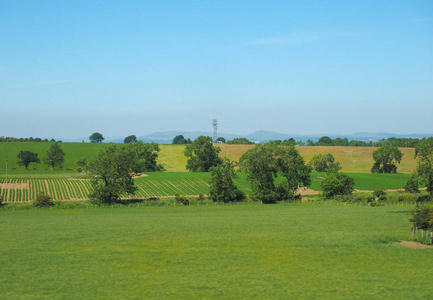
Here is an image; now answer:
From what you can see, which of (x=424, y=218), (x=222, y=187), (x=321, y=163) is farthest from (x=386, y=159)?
(x=424, y=218)

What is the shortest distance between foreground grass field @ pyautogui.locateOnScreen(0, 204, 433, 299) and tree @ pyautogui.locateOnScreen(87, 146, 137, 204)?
31821 mm

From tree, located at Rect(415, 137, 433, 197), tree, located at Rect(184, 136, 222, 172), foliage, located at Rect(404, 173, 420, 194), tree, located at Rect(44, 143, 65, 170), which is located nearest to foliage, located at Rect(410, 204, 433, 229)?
tree, located at Rect(415, 137, 433, 197)

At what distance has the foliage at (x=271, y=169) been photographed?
87.6 metres

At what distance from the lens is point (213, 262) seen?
29.8 meters

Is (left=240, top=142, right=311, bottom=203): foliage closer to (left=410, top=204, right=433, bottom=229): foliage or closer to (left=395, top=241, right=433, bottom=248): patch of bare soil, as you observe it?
(left=410, top=204, right=433, bottom=229): foliage

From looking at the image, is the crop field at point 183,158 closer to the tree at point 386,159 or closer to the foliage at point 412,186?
the tree at point 386,159

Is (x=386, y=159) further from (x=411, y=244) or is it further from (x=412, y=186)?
(x=411, y=244)

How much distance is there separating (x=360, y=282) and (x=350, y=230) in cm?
2013

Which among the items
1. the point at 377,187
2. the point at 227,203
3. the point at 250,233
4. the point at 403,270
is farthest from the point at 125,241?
the point at 377,187

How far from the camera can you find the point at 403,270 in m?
27.5

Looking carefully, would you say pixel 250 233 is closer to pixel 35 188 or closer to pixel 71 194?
pixel 71 194

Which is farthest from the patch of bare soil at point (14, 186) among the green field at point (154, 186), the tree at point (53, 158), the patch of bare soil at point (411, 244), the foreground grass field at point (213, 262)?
the patch of bare soil at point (411, 244)

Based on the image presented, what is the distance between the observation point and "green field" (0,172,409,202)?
93812 mm

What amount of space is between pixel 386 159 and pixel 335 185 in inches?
2984
